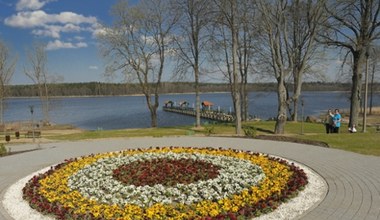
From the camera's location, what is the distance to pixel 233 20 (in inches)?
691

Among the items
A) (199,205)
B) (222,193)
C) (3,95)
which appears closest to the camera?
(199,205)

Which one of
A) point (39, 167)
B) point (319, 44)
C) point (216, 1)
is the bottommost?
point (39, 167)

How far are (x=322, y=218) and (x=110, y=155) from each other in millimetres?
7759

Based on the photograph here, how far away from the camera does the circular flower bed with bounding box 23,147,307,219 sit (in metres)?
5.89

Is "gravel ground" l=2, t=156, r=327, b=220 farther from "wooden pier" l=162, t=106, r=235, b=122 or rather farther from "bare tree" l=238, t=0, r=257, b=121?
"wooden pier" l=162, t=106, r=235, b=122

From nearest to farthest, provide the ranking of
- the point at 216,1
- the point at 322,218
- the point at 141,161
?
1. the point at 322,218
2. the point at 141,161
3. the point at 216,1

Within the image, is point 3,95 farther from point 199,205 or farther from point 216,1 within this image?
point 199,205

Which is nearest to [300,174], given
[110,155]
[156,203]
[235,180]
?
[235,180]

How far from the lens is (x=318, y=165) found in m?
9.48

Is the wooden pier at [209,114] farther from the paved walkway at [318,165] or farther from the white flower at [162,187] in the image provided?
the white flower at [162,187]

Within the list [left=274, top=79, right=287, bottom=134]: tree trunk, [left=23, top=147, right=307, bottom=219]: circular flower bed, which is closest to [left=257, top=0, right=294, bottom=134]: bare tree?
[left=274, top=79, right=287, bottom=134]: tree trunk

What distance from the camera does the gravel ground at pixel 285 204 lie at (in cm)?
582

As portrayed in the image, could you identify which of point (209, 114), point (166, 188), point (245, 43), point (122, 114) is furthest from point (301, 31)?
point (122, 114)

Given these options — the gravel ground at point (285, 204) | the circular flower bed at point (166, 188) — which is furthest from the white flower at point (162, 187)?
the gravel ground at point (285, 204)
